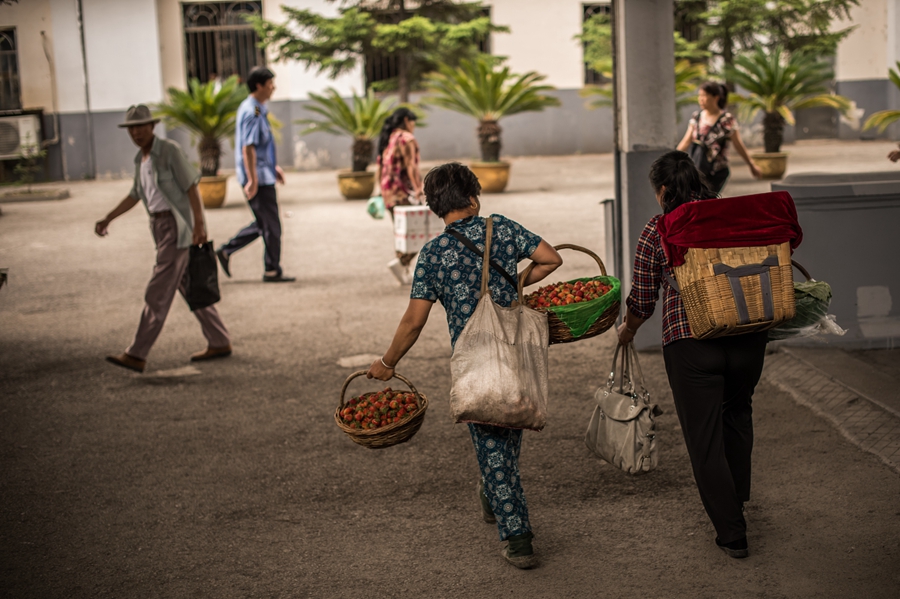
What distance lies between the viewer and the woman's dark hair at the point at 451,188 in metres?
3.73

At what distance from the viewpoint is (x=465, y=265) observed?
371 centimetres

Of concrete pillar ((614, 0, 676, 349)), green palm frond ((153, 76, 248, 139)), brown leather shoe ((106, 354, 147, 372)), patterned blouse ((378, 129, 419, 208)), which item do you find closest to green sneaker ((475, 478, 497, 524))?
concrete pillar ((614, 0, 676, 349))

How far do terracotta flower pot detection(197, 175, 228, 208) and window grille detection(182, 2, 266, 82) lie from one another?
789 cm

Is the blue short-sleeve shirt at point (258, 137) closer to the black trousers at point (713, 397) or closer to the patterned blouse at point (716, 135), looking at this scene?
the patterned blouse at point (716, 135)

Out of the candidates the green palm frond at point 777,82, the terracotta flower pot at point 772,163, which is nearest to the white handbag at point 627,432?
the terracotta flower pot at point 772,163

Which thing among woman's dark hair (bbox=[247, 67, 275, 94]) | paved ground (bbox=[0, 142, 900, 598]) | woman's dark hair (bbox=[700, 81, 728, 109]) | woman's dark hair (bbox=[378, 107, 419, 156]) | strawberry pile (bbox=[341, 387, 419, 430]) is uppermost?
woman's dark hair (bbox=[247, 67, 275, 94])

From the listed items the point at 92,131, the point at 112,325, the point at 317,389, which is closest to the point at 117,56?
the point at 92,131

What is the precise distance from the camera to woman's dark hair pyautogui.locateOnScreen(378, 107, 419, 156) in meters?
9.26

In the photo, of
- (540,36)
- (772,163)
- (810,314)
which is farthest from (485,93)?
(810,314)

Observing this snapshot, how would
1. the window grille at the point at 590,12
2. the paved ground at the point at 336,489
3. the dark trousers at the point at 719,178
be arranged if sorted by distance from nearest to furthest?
1. the paved ground at the point at 336,489
2. the dark trousers at the point at 719,178
3. the window grille at the point at 590,12

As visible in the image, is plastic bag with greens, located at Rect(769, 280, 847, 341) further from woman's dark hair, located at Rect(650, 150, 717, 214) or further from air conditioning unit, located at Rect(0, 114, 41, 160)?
air conditioning unit, located at Rect(0, 114, 41, 160)

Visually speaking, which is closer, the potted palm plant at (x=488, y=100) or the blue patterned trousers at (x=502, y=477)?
the blue patterned trousers at (x=502, y=477)

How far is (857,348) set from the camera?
6578 mm

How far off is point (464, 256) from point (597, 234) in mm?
8572
